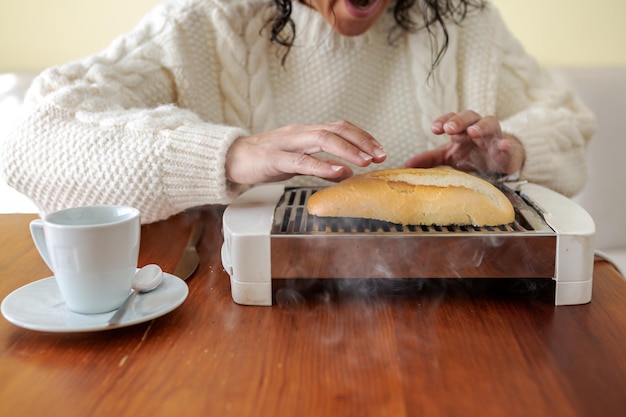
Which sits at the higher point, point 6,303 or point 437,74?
point 437,74

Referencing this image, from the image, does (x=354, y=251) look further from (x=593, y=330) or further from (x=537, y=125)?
(x=537, y=125)

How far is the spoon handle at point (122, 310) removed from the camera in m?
0.72

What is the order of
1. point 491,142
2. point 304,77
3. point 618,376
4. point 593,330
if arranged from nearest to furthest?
point 618,376
point 593,330
point 491,142
point 304,77

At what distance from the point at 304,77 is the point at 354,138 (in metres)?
0.64

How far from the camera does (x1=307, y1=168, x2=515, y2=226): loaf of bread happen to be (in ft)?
2.68

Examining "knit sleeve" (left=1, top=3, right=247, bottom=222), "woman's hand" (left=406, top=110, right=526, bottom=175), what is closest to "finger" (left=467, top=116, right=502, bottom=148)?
"woman's hand" (left=406, top=110, right=526, bottom=175)

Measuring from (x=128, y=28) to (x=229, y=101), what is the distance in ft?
3.17

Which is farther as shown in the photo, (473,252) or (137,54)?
(137,54)

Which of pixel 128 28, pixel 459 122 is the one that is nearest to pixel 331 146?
pixel 459 122

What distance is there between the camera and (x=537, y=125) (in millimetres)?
1347

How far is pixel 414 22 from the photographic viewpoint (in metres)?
1.54

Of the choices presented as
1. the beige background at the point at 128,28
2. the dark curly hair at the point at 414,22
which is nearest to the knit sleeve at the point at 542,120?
the dark curly hair at the point at 414,22

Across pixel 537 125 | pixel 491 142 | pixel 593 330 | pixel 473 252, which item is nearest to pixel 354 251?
pixel 473 252

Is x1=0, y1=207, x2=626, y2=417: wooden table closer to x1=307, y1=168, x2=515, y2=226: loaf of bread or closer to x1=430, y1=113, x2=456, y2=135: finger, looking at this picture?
x1=307, y1=168, x2=515, y2=226: loaf of bread
